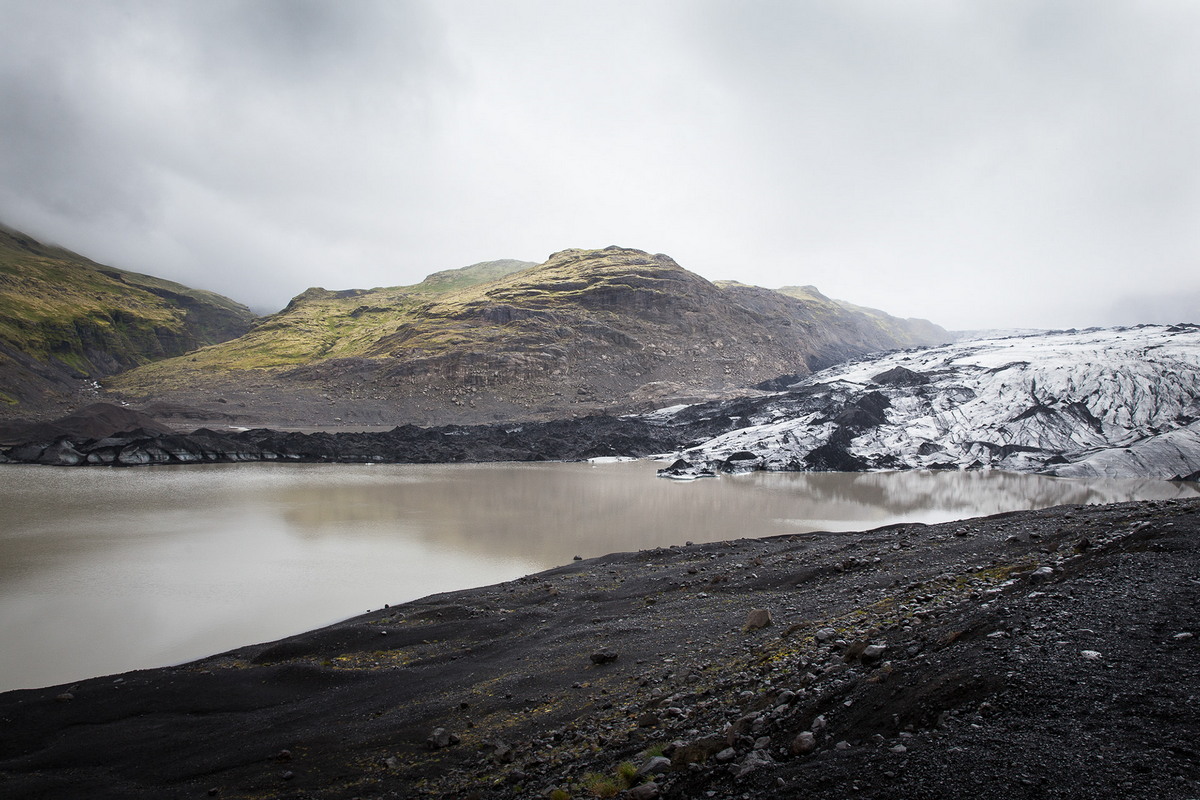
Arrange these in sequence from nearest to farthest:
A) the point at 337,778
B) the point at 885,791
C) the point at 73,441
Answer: the point at 885,791, the point at 337,778, the point at 73,441

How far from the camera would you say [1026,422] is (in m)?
41.2

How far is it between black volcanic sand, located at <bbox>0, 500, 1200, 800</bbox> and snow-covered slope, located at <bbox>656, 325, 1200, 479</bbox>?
29.5 metres

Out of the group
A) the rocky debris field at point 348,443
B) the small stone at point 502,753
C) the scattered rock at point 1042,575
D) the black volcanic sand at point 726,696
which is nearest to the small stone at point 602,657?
the black volcanic sand at point 726,696

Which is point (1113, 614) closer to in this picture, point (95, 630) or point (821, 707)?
point (821, 707)

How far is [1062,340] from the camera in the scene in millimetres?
59594

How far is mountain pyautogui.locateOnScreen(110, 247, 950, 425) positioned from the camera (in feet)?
245

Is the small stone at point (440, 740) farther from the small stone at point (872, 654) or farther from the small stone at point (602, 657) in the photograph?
the small stone at point (872, 654)

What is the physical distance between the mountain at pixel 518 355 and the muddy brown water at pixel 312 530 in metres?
36.4

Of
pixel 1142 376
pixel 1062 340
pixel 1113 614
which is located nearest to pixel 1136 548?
pixel 1113 614

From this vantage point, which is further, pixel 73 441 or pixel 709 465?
pixel 73 441

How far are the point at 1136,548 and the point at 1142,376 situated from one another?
151ft

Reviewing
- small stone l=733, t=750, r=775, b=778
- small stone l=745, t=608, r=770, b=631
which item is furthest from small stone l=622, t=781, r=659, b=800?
small stone l=745, t=608, r=770, b=631

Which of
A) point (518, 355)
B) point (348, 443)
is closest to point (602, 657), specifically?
point (348, 443)

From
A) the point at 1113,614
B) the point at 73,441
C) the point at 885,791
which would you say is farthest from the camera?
the point at 73,441
